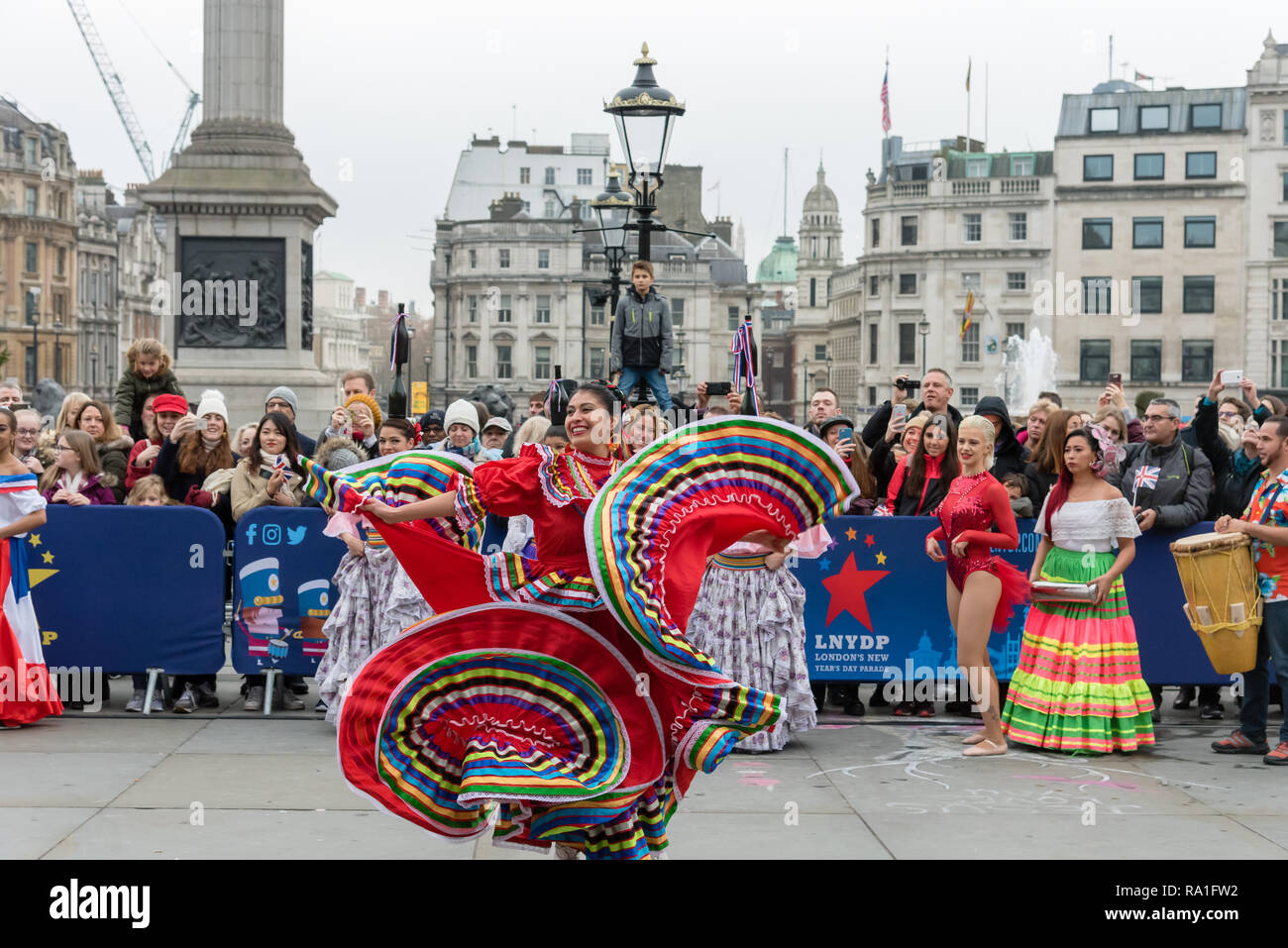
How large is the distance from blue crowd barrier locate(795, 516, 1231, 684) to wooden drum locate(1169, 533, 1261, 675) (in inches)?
53.0

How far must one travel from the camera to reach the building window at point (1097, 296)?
91.8m

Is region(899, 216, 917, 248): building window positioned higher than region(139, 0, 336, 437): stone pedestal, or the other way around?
region(899, 216, 917, 248): building window

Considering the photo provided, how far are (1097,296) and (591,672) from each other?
303ft

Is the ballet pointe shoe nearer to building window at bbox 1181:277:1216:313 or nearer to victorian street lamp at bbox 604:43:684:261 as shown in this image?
victorian street lamp at bbox 604:43:684:261

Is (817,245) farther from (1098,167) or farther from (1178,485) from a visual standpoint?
(1178,485)

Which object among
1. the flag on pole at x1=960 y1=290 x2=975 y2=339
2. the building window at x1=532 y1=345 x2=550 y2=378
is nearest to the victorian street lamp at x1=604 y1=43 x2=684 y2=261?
the flag on pole at x1=960 y1=290 x2=975 y2=339

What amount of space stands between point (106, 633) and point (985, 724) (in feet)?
19.5

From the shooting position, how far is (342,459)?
10.6 meters

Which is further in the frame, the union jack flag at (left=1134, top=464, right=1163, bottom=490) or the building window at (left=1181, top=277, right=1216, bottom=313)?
the building window at (left=1181, top=277, right=1216, bottom=313)

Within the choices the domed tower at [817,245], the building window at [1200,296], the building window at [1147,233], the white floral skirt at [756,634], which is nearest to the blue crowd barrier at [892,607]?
the white floral skirt at [756,634]

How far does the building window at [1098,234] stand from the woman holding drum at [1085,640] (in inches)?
3460

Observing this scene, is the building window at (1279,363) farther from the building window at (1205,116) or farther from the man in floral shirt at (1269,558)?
the man in floral shirt at (1269,558)

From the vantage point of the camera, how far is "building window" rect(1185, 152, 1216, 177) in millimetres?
90000

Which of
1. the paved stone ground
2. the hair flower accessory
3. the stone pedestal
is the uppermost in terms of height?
Answer: the stone pedestal
